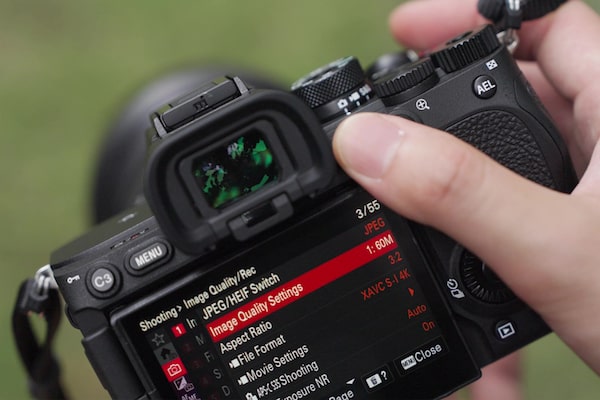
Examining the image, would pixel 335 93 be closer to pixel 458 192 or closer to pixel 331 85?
pixel 331 85

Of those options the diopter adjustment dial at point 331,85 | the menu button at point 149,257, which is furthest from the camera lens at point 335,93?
the menu button at point 149,257

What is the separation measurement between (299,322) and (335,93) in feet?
0.78

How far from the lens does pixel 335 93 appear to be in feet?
2.52

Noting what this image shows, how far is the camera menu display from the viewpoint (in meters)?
0.76

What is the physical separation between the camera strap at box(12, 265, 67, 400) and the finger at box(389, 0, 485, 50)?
0.64 m

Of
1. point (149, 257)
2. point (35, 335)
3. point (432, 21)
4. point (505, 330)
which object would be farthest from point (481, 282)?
point (35, 335)

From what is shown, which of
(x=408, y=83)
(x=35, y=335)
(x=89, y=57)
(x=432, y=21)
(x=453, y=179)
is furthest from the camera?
(x=89, y=57)

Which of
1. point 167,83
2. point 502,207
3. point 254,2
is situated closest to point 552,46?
point 502,207

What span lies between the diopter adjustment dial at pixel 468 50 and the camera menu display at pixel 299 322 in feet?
0.55

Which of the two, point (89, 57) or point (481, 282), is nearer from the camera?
point (481, 282)

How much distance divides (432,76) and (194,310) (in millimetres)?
343

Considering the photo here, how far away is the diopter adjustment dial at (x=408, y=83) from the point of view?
0.77 meters

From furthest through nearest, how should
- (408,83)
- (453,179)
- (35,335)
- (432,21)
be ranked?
(432,21) → (35,335) → (408,83) → (453,179)

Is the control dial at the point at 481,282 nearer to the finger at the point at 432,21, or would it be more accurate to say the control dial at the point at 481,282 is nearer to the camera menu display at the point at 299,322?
the camera menu display at the point at 299,322
